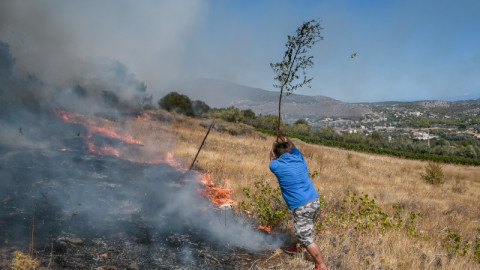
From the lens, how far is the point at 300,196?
12.2 feet

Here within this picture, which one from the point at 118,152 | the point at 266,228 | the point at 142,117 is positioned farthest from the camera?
the point at 142,117

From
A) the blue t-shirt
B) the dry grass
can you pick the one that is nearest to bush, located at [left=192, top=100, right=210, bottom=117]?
the dry grass

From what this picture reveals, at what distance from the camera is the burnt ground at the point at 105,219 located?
3.72 meters

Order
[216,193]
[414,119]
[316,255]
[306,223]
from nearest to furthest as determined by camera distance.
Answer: [316,255], [306,223], [216,193], [414,119]

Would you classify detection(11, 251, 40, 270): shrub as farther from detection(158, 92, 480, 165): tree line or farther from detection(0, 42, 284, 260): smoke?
detection(158, 92, 480, 165): tree line

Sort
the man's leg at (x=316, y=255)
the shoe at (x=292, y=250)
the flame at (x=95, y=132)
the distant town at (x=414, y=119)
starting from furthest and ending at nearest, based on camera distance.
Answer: the distant town at (x=414, y=119), the flame at (x=95, y=132), the shoe at (x=292, y=250), the man's leg at (x=316, y=255)

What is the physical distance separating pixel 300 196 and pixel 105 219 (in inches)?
139

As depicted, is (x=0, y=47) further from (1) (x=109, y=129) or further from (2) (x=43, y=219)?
(2) (x=43, y=219)

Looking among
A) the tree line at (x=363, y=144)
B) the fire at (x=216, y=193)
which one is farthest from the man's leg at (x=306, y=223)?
the tree line at (x=363, y=144)

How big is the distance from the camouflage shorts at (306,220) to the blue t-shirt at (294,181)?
7 centimetres

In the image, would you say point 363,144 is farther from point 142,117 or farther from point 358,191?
point 142,117

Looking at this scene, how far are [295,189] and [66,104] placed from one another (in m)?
11.7

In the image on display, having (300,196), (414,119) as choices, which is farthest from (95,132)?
(414,119)

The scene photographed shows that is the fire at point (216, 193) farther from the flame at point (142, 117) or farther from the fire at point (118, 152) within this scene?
the flame at point (142, 117)
